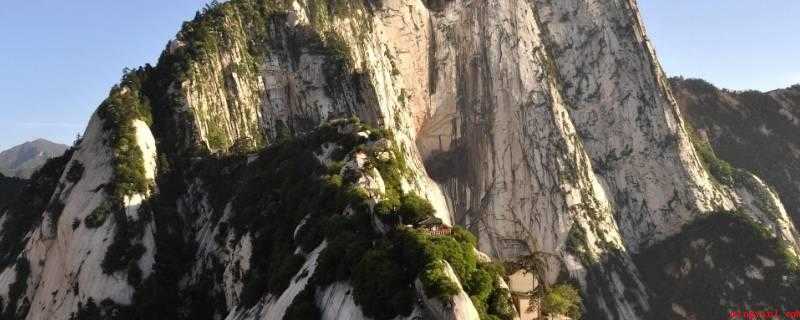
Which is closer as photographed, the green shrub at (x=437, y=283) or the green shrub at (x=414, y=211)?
the green shrub at (x=437, y=283)

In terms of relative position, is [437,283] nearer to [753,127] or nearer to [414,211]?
[414,211]

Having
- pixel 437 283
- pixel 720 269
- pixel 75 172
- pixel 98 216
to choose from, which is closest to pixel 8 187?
pixel 75 172

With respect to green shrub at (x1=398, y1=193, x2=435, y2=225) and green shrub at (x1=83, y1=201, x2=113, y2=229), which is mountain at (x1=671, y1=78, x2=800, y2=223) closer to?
green shrub at (x1=398, y1=193, x2=435, y2=225)

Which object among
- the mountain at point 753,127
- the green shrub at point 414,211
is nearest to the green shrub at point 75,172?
the green shrub at point 414,211

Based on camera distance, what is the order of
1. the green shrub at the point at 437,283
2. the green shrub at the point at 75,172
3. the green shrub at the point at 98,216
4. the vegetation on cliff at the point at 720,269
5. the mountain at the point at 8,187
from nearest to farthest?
1. the green shrub at the point at 437,283
2. the green shrub at the point at 98,216
3. the green shrub at the point at 75,172
4. the vegetation on cliff at the point at 720,269
5. the mountain at the point at 8,187

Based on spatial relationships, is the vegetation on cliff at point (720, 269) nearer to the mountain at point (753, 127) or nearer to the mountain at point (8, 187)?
the mountain at point (753, 127)

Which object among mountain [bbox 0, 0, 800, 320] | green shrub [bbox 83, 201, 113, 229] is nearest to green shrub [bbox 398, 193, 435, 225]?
mountain [bbox 0, 0, 800, 320]

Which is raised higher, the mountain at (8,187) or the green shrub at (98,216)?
the mountain at (8,187)
